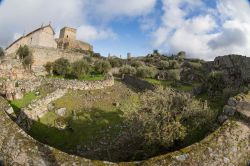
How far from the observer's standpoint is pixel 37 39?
56.1 m

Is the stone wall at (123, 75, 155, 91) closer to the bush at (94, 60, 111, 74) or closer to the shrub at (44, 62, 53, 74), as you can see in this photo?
the bush at (94, 60, 111, 74)

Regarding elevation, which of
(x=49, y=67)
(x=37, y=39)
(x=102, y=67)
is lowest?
(x=49, y=67)

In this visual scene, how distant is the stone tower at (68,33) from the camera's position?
254ft

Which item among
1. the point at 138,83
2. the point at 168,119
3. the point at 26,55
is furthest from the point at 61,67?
the point at 168,119

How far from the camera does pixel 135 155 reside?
15586mm

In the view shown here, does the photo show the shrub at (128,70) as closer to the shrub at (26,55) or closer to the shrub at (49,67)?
the shrub at (49,67)

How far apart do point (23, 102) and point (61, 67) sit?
19.8 m

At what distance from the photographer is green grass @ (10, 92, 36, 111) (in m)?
22.8

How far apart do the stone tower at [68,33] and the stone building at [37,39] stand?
58.3 ft

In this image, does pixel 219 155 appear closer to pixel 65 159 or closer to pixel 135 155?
pixel 65 159

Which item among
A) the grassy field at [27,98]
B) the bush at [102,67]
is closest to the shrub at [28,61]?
the bush at [102,67]

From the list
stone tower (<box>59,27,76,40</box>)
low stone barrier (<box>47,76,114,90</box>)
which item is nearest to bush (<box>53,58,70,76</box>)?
low stone barrier (<box>47,76,114,90</box>)

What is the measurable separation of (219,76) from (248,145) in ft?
79.8

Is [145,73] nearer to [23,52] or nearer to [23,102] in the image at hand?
[23,52]
